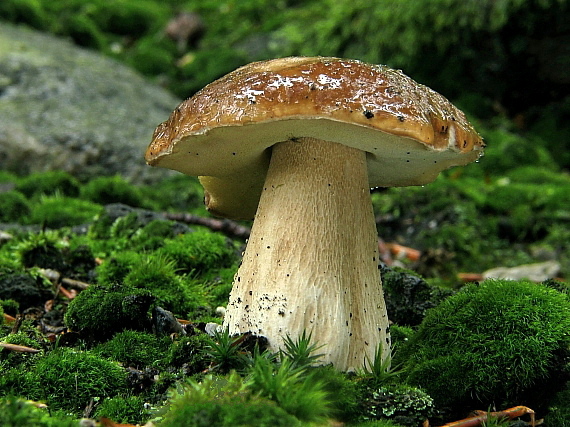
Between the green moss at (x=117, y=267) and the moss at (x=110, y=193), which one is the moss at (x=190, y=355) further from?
the moss at (x=110, y=193)

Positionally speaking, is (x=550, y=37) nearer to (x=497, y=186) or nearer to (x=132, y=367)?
(x=497, y=186)

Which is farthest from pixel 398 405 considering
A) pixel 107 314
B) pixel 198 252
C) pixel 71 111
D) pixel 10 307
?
pixel 71 111

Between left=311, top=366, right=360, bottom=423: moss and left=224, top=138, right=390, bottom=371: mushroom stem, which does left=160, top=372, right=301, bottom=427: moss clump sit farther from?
left=224, top=138, right=390, bottom=371: mushroom stem

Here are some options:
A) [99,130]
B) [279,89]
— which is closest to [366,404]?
[279,89]

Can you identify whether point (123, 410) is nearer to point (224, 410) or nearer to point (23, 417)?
point (23, 417)

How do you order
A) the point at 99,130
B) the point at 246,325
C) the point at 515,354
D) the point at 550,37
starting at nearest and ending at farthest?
the point at 515,354
the point at 246,325
the point at 99,130
the point at 550,37

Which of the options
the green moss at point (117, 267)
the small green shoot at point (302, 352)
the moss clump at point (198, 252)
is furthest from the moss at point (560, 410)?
the green moss at point (117, 267)
